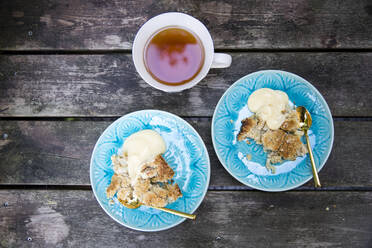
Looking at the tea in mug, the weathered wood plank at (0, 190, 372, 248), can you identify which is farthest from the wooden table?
the tea in mug

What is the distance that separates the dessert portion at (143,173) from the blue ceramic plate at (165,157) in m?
0.04

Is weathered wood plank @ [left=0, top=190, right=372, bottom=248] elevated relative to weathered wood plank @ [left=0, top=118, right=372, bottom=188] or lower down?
lower down

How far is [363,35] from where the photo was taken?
1199 mm

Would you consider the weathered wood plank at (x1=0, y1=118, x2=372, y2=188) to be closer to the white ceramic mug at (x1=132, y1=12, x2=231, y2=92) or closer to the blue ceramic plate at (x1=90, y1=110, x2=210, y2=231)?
the blue ceramic plate at (x1=90, y1=110, x2=210, y2=231)

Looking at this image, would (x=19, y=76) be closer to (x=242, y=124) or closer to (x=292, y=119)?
(x=242, y=124)

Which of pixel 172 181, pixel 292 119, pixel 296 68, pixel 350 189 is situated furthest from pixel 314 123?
pixel 172 181

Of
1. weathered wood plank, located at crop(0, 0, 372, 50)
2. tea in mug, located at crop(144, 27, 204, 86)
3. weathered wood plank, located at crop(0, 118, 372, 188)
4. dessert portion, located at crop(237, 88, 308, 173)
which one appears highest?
weathered wood plank, located at crop(0, 0, 372, 50)

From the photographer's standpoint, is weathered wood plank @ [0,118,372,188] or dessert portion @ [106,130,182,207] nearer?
dessert portion @ [106,130,182,207]

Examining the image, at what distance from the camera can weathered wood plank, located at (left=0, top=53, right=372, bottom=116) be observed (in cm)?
119

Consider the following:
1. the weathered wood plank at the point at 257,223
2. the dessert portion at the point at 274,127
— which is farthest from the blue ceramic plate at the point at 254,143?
the weathered wood plank at the point at 257,223

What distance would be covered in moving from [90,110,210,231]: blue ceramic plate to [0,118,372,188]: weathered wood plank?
0.33ft

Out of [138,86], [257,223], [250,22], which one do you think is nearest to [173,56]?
[138,86]

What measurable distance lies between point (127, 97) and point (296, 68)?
74cm

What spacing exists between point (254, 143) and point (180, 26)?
0.54 m
